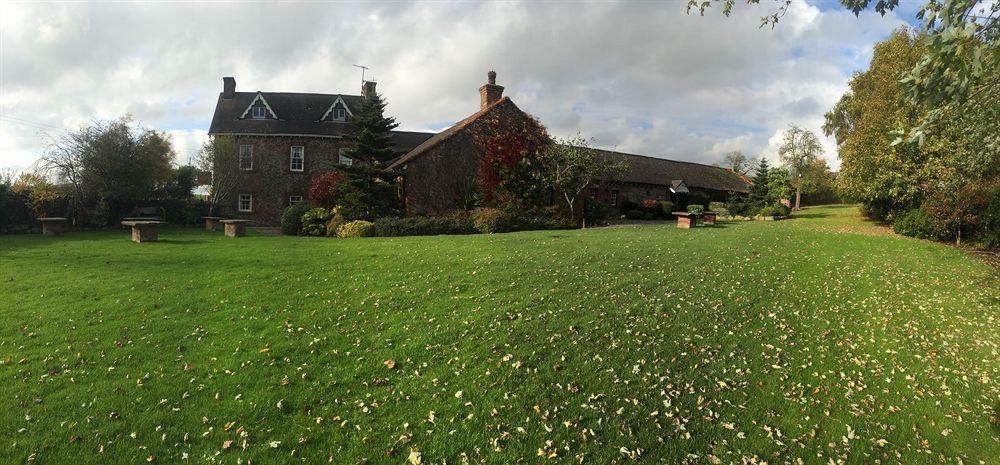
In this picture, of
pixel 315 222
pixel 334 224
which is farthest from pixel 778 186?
pixel 315 222

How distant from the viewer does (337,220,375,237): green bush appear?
21016 mm

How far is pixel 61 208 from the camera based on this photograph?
2277cm

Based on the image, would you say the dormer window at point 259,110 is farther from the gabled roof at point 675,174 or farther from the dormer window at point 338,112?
the gabled roof at point 675,174

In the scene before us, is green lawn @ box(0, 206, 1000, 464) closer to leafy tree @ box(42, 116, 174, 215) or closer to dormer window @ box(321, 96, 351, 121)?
leafy tree @ box(42, 116, 174, 215)

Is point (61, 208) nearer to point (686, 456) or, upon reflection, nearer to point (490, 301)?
point (490, 301)

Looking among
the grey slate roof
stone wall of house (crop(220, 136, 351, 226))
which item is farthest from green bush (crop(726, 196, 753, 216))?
stone wall of house (crop(220, 136, 351, 226))

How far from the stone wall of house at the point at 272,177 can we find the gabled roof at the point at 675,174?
22694mm

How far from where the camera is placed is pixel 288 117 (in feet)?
118

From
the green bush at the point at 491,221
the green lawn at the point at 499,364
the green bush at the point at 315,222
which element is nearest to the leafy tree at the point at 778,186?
the green bush at the point at 491,221

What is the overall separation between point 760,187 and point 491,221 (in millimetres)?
32513

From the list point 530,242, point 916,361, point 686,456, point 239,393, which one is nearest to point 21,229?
point 530,242

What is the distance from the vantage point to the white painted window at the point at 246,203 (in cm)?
3428

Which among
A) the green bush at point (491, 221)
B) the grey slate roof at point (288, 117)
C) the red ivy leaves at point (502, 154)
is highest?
the grey slate roof at point (288, 117)

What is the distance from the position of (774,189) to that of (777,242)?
33.4 metres
